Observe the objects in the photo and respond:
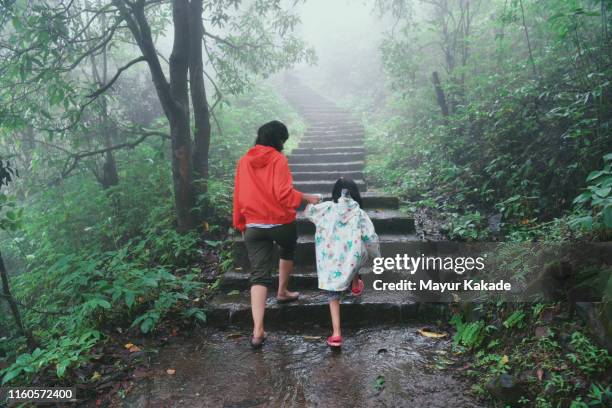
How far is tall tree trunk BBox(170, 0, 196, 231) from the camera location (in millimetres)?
5816

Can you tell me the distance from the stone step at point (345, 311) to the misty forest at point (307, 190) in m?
0.04

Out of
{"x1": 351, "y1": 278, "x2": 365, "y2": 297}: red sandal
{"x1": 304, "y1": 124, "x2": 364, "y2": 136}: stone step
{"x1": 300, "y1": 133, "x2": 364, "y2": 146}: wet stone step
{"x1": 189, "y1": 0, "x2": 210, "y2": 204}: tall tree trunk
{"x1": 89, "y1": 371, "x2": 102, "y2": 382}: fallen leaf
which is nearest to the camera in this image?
{"x1": 89, "y1": 371, "x2": 102, "y2": 382}: fallen leaf

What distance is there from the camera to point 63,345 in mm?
3441

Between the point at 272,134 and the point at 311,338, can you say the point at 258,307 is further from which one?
the point at 272,134

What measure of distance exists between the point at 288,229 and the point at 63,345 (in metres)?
2.22

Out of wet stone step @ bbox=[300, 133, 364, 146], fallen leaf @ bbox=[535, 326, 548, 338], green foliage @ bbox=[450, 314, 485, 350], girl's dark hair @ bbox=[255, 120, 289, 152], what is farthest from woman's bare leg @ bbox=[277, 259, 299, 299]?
wet stone step @ bbox=[300, 133, 364, 146]

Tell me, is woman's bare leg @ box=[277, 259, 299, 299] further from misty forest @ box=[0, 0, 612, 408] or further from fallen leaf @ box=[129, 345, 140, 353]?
fallen leaf @ box=[129, 345, 140, 353]

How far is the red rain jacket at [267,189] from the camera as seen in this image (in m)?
3.85

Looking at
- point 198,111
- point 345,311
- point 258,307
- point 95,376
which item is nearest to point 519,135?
point 345,311

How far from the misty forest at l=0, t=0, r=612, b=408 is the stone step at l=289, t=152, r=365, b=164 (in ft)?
0.25

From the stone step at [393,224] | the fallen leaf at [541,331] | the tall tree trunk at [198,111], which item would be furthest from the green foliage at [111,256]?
the fallen leaf at [541,331]

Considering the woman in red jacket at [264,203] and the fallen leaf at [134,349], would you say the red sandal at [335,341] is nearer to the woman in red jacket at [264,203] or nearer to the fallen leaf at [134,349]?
the woman in red jacket at [264,203]

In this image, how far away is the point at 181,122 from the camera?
19.5 feet

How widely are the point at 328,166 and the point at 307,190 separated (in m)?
1.29
